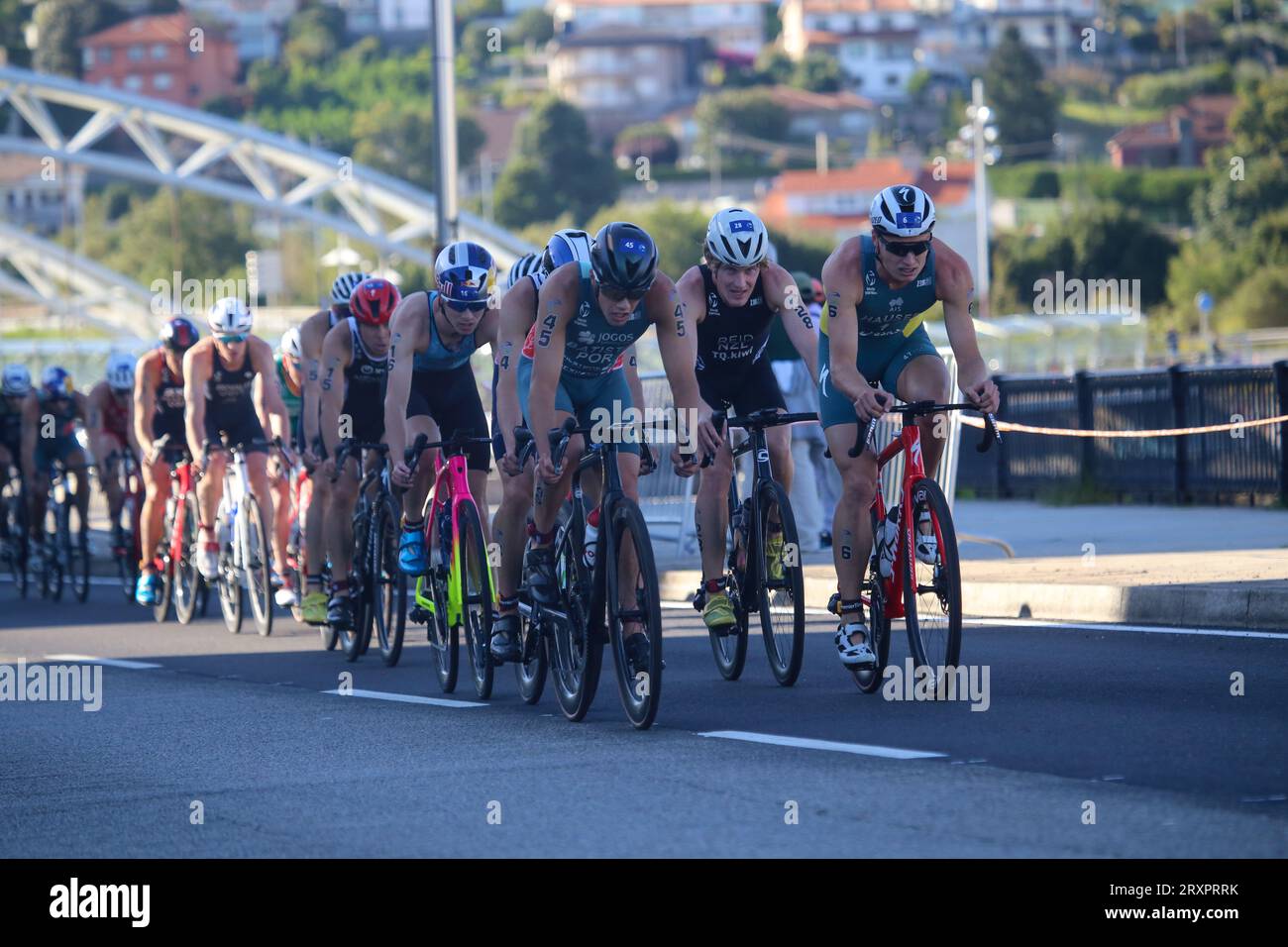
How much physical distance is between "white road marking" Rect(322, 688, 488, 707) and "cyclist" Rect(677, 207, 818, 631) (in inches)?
48.0

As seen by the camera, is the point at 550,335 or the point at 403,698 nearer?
the point at 550,335

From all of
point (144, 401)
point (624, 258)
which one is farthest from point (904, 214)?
point (144, 401)

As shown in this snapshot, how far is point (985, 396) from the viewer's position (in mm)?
9195

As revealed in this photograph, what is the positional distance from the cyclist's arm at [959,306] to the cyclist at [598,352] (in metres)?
1.11

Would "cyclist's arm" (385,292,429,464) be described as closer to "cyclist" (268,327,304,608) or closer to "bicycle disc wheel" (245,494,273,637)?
"cyclist" (268,327,304,608)

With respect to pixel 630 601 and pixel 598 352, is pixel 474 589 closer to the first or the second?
pixel 598 352

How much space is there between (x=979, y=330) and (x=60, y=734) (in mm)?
45146

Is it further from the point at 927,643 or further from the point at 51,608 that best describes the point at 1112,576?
the point at 51,608

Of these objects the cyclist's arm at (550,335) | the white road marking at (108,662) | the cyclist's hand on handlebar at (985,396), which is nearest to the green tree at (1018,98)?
the white road marking at (108,662)

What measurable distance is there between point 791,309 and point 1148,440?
1118cm

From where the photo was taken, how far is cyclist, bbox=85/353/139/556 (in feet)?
60.8

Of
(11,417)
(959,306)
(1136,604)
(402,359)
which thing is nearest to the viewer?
(959,306)

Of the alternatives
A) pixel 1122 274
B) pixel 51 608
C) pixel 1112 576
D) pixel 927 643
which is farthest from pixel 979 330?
pixel 1122 274

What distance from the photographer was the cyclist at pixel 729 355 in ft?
34.1
